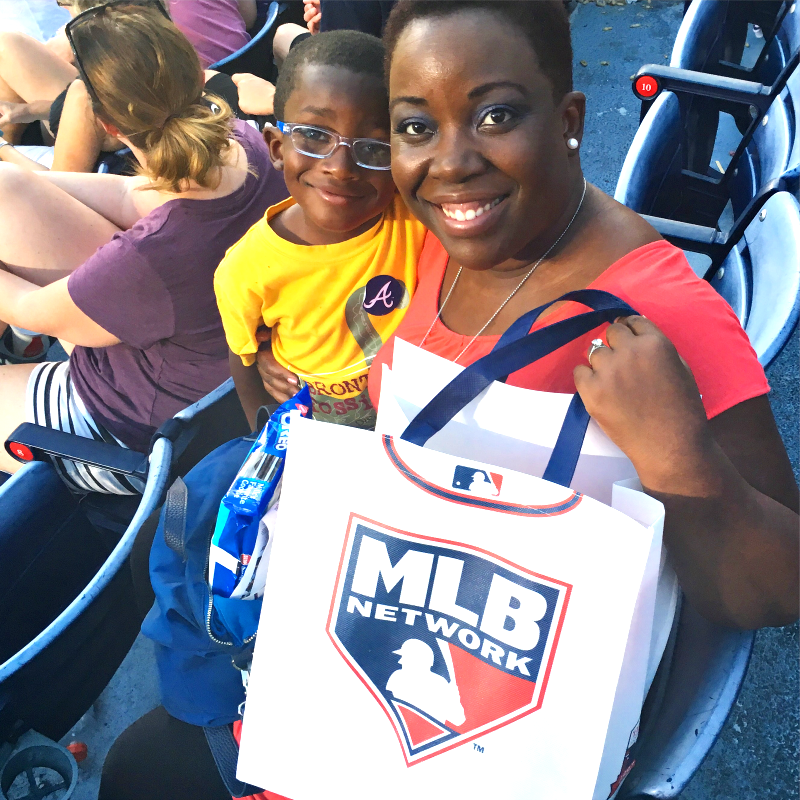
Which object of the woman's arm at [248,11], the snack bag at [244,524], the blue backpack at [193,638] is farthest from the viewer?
the woman's arm at [248,11]

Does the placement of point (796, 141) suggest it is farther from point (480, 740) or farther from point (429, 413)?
point (480, 740)

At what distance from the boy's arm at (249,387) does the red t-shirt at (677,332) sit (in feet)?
2.20

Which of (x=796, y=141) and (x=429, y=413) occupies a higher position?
(x=796, y=141)

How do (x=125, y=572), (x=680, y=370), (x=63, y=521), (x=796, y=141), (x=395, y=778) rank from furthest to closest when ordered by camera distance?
(x=796, y=141) < (x=63, y=521) < (x=125, y=572) < (x=395, y=778) < (x=680, y=370)

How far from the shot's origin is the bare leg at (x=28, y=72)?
327cm

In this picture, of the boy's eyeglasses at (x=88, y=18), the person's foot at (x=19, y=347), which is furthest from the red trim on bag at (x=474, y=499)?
the person's foot at (x=19, y=347)

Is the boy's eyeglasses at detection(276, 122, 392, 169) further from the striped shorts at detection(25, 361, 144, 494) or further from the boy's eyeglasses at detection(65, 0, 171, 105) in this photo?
the striped shorts at detection(25, 361, 144, 494)

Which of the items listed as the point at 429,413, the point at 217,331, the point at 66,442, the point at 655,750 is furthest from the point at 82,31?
the point at 655,750

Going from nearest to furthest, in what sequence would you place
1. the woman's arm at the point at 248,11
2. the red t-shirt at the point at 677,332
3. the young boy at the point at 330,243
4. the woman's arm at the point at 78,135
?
the red t-shirt at the point at 677,332 < the young boy at the point at 330,243 < the woman's arm at the point at 78,135 < the woman's arm at the point at 248,11

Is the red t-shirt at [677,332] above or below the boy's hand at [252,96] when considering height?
above

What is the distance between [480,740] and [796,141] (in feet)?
6.17

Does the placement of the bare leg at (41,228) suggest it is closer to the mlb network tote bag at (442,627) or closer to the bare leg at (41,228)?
the bare leg at (41,228)

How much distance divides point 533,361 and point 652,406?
0.16 m

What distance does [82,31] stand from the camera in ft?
5.92
